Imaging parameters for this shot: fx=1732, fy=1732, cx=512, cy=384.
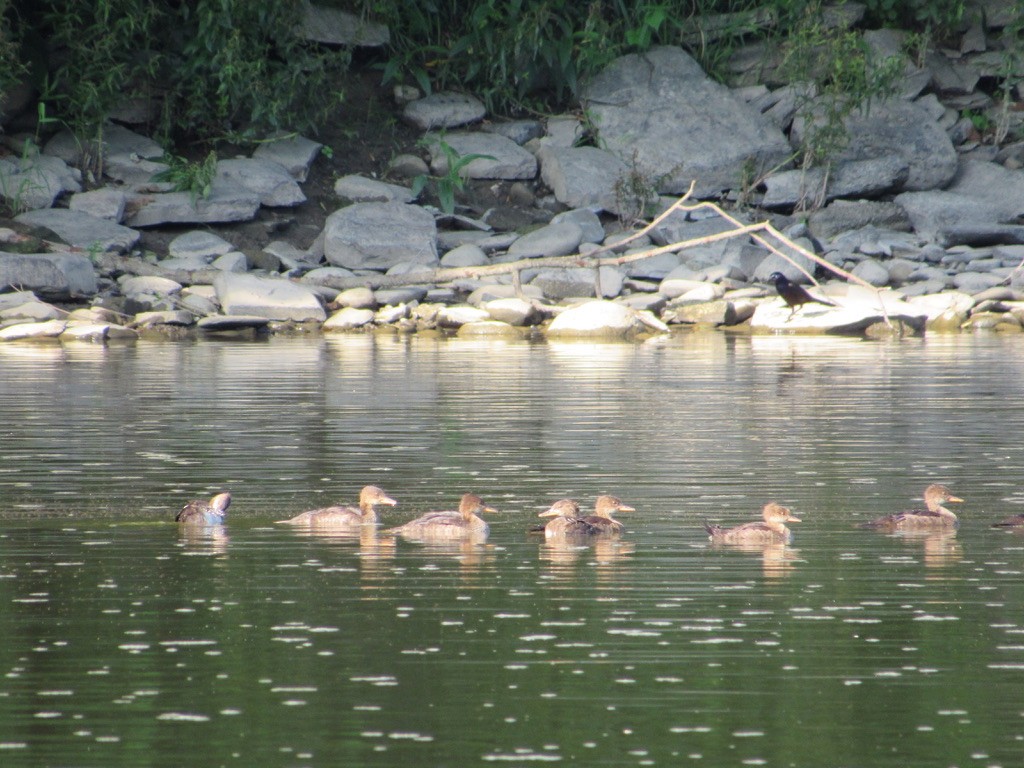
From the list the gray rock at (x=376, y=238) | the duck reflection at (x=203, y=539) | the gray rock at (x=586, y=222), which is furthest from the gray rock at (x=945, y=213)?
the duck reflection at (x=203, y=539)

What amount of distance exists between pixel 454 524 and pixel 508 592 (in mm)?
1500

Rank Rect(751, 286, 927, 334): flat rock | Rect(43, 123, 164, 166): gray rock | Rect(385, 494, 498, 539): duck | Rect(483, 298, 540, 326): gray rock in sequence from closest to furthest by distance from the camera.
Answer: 1. Rect(385, 494, 498, 539): duck
2. Rect(483, 298, 540, 326): gray rock
3. Rect(751, 286, 927, 334): flat rock
4. Rect(43, 123, 164, 166): gray rock

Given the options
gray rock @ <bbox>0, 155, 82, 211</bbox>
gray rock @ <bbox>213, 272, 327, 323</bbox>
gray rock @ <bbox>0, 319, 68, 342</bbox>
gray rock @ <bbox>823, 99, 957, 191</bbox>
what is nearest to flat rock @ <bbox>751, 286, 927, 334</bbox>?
gray rock @ <bbox>823, 99, 957, 191</bbox>

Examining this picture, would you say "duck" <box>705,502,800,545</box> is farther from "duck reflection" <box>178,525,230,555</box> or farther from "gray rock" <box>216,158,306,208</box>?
"gray rock" <box>216,158,306,208</box>

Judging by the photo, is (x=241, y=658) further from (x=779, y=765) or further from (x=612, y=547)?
(x=612, y=547)

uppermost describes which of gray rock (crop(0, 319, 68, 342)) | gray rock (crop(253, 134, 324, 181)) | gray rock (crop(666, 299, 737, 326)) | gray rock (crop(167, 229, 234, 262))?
gray rock (crop(253, 134, 324, 181))

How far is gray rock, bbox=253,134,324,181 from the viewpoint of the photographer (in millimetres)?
32875

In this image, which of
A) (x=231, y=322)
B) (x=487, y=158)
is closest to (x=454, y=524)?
(x=231, y=322)

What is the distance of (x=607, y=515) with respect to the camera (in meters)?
10.2

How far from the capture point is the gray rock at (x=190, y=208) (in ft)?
100

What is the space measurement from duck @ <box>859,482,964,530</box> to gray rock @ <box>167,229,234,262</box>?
836 inches

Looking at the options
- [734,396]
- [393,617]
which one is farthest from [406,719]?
[734,396]

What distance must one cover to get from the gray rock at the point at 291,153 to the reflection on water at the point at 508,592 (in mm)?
16143

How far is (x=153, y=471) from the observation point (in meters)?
12.5
